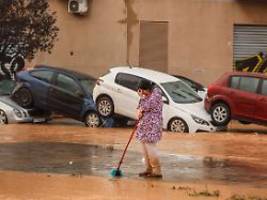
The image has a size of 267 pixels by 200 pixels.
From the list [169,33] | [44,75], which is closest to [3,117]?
[44,75]

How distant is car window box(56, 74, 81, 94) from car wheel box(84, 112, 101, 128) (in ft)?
2.69

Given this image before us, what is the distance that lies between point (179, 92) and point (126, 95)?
60.4 inches

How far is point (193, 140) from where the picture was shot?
17781 millimetres

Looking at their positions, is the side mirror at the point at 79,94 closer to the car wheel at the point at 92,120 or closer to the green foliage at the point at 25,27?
the car wheel at the point at 92,120

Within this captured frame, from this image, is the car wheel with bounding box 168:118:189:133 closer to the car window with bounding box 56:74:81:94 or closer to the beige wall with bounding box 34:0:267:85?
the car window with bounding box 56:74:81:94

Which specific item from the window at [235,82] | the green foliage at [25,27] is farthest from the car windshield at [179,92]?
the green foliage at [25,27]

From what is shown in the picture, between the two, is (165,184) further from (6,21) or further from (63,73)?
(6,21)

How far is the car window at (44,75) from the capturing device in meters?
22.6

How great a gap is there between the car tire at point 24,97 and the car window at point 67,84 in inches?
40.0

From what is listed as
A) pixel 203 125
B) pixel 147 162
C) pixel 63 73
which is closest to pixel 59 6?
pixel 63 73

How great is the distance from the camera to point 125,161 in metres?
13.7

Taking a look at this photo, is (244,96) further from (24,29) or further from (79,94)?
(24,29)

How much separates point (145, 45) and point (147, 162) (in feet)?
67.0

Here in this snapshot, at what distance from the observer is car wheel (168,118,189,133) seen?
804 inches
